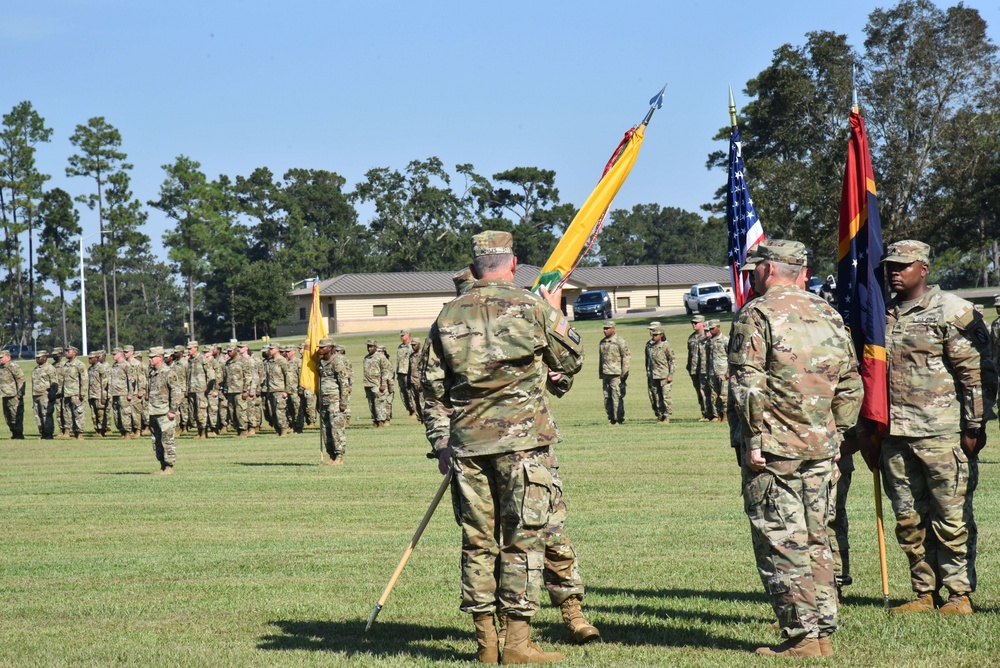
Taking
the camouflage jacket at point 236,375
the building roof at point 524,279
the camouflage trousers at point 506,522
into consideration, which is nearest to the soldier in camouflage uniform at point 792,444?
the camouflage trousers at point 506,522

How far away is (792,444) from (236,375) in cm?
2257

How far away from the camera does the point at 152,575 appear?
31.9 ft

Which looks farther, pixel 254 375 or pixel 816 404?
pixel 254 375

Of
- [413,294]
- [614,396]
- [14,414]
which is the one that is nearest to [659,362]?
[614,396]

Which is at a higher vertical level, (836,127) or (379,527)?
(836,127)

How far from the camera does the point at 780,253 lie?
6816mm

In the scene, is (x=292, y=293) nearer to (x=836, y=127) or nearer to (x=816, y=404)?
(x=836, y=127)

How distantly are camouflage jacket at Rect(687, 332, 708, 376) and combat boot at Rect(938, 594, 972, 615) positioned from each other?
18.2 metres

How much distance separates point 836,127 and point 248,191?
64567 mm

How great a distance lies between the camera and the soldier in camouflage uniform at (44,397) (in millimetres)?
30266

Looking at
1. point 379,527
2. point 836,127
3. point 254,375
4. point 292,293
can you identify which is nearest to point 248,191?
point 292,293

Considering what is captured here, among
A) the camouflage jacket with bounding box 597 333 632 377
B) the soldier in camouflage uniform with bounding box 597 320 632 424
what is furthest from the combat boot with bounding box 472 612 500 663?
the camouflage jacket with bounding box 597 333 632 377

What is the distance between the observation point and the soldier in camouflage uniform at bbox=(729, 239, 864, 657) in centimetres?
641

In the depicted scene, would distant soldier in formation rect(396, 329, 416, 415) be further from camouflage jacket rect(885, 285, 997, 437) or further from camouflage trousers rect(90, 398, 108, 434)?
camouflage jacket rect(885, 285, 997, 437)
